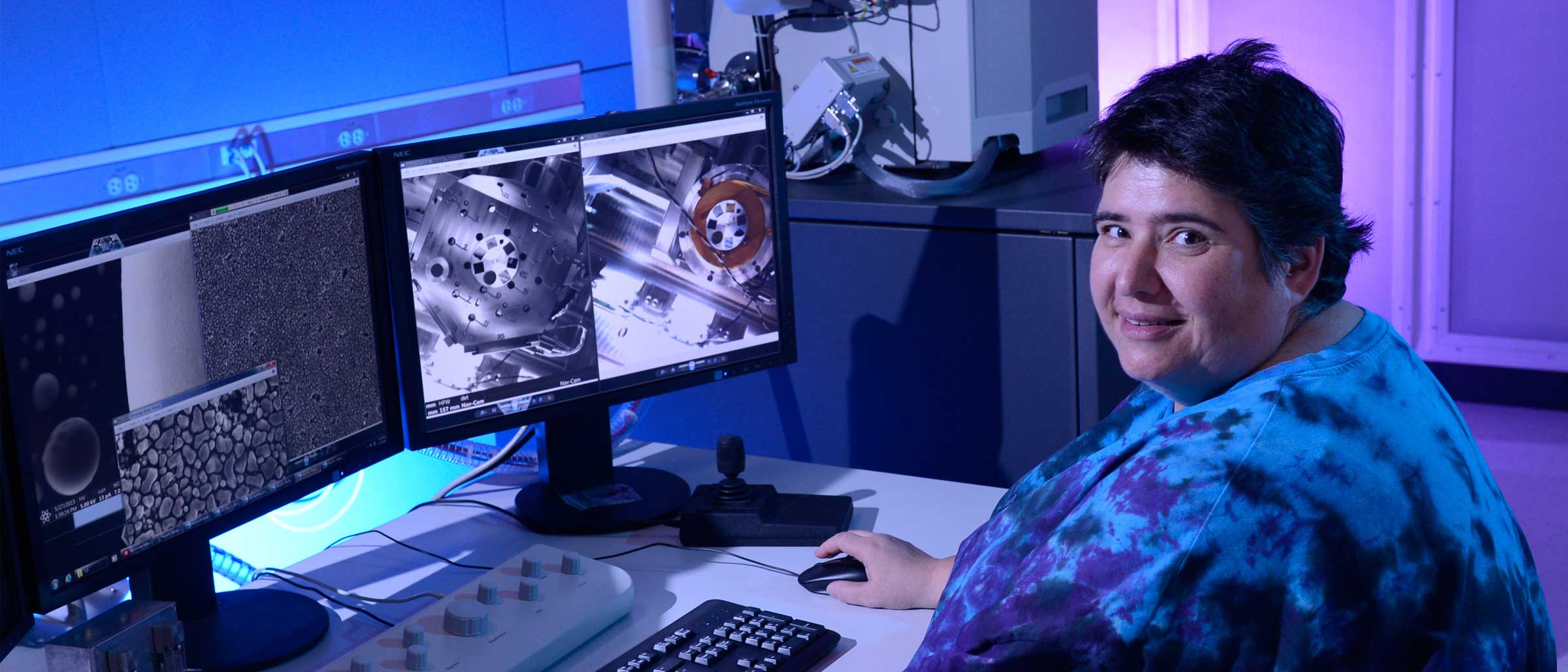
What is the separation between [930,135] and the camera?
2133mm

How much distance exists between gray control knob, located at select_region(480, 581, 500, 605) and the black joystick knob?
0.34 meters

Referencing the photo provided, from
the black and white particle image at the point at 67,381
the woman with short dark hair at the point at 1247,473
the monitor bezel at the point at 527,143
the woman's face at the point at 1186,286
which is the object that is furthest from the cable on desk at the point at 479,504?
the woman's face at the point at 1186,286

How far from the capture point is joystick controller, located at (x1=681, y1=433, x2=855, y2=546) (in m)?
1.50

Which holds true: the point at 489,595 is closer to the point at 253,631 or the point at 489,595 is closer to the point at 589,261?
the point at 253,631

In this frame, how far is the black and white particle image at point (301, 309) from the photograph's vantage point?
3.98ft

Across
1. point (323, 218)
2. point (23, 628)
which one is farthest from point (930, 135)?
point (23, 628)

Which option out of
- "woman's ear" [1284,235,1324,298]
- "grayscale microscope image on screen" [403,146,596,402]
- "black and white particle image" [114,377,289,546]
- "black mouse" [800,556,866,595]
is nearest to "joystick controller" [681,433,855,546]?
"black mouse" [800,556,866,595]

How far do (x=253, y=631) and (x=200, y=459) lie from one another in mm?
186

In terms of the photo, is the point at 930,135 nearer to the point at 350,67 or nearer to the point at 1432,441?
the point at 350,67

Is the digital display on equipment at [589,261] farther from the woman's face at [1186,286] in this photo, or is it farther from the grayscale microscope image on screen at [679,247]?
the woman's face at [1186,286]

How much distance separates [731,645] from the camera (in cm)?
121

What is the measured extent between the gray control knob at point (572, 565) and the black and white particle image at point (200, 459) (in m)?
0.28

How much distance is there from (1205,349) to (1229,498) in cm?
18

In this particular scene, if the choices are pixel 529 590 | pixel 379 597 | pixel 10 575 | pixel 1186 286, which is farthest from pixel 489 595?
pixel 1186 286
